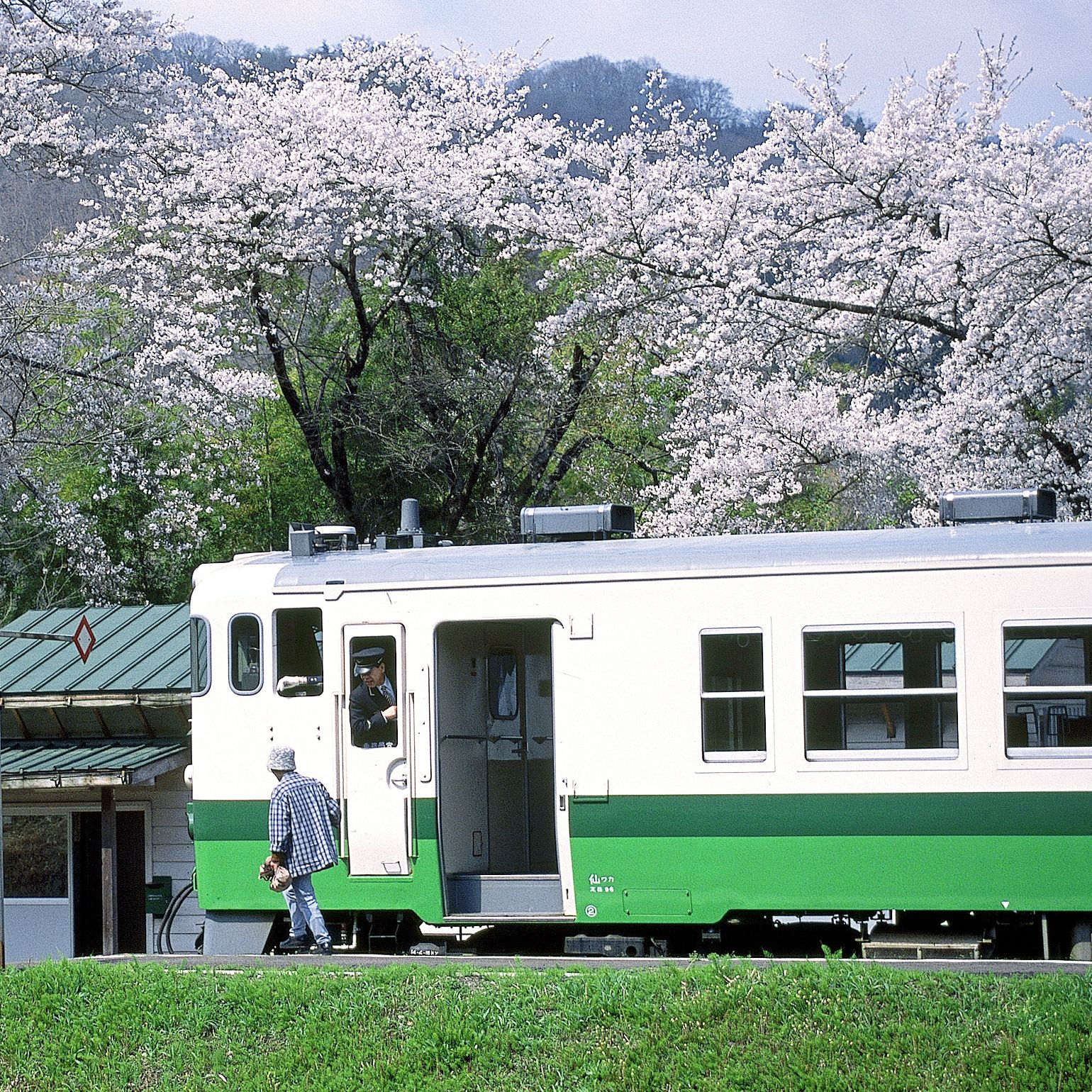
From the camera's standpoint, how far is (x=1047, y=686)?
32.3 ft

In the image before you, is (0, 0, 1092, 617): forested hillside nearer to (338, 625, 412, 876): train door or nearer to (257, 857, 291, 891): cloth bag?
(338, 625, 412, 876): train door

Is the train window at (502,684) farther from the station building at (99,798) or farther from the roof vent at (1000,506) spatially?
the station building at (99,798)

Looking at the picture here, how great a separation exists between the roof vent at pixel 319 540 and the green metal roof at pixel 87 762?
11.0ft

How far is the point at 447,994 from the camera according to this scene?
8.66 meters

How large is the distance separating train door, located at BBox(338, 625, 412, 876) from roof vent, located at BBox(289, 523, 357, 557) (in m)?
1.00

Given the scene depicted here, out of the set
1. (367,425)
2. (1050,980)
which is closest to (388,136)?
(367,425)

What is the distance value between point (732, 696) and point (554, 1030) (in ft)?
9.66

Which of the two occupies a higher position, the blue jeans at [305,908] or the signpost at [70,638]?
the signpost at [70,638]

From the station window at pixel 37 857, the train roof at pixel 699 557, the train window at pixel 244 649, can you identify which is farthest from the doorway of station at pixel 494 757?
the station window at pixel 37 857

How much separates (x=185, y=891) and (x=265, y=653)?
475 cm

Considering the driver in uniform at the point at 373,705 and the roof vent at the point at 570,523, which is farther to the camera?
the roof vent at the point at 570,523

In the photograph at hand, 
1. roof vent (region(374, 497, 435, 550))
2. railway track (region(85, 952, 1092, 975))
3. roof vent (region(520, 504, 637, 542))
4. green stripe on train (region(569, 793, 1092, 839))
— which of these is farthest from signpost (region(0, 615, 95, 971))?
green stripe on train (region(569, 793, 1092, 839))

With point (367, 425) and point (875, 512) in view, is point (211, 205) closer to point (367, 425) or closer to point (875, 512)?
Result: point (367, 425)

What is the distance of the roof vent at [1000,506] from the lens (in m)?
10.8
